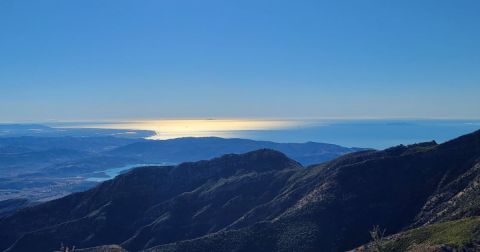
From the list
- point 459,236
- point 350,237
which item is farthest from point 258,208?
point 459,236

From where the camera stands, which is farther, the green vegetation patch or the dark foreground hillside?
the dark foreground hillside

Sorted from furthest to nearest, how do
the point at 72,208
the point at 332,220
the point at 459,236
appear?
the point at 72,208
the point at 332,220
the point at 459,236

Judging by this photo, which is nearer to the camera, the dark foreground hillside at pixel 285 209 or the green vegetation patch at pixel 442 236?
the green vegetation patch at pixel 442 236

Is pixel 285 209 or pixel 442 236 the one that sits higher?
pixel 442 236

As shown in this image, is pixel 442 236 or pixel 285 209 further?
pixel 285 209

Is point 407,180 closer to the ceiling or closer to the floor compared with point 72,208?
closer to the ceiling

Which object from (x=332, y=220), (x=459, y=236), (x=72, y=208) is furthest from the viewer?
(x=72, y=208)

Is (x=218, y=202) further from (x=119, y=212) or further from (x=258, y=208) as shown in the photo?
(x=119, y=212)

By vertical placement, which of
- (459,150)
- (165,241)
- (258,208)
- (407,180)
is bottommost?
(165,241)
